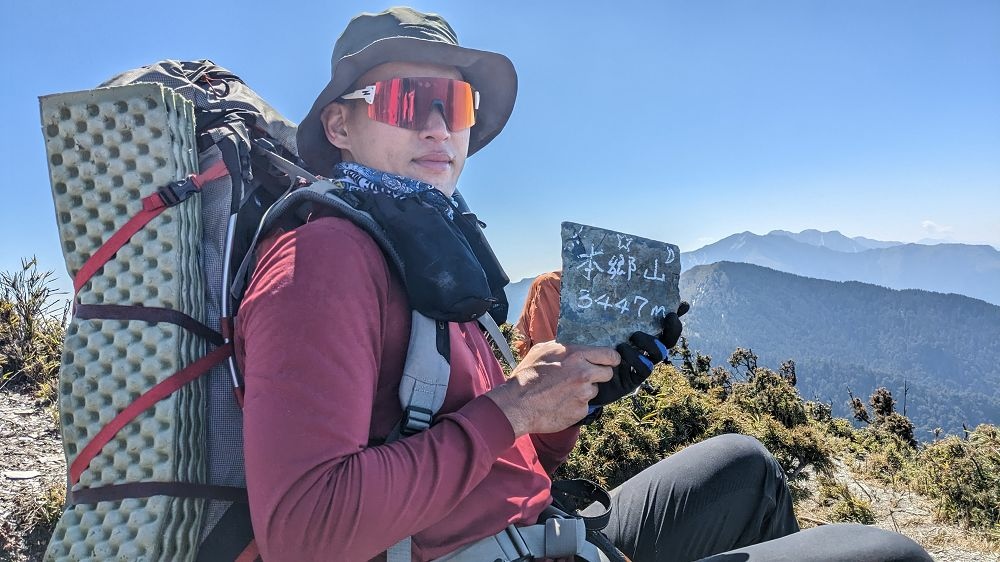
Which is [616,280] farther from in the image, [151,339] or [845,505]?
[845,505]

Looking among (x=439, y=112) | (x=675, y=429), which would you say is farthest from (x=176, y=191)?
(x=675, y=429)

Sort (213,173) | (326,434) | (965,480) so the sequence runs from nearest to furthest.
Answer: (326,434) → (213,173) → (965,480)

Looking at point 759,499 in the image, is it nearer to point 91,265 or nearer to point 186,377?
point 186,377

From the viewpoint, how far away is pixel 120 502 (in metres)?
1.95

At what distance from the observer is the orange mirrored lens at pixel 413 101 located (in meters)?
2.54

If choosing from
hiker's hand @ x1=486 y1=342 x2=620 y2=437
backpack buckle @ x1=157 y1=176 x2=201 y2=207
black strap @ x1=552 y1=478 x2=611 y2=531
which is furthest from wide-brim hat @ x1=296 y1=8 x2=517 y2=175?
black strap @ x1=552 y1=478 x2=611 y2=531

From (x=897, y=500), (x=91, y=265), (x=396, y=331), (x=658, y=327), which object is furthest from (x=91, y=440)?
(x=897, y=500)

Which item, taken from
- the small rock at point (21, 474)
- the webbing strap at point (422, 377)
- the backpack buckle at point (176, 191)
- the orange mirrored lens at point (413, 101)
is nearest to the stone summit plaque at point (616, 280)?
the webbing strap at point (422, 377)

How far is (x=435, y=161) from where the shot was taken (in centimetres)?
262

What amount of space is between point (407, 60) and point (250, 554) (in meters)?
2.00

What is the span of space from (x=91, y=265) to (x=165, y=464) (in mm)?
720

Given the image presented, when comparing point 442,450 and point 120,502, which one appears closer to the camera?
point 442,450

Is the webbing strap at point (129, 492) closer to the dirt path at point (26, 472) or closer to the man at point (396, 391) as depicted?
the man at point (396, 391)

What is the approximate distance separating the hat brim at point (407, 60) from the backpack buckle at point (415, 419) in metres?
1.49
